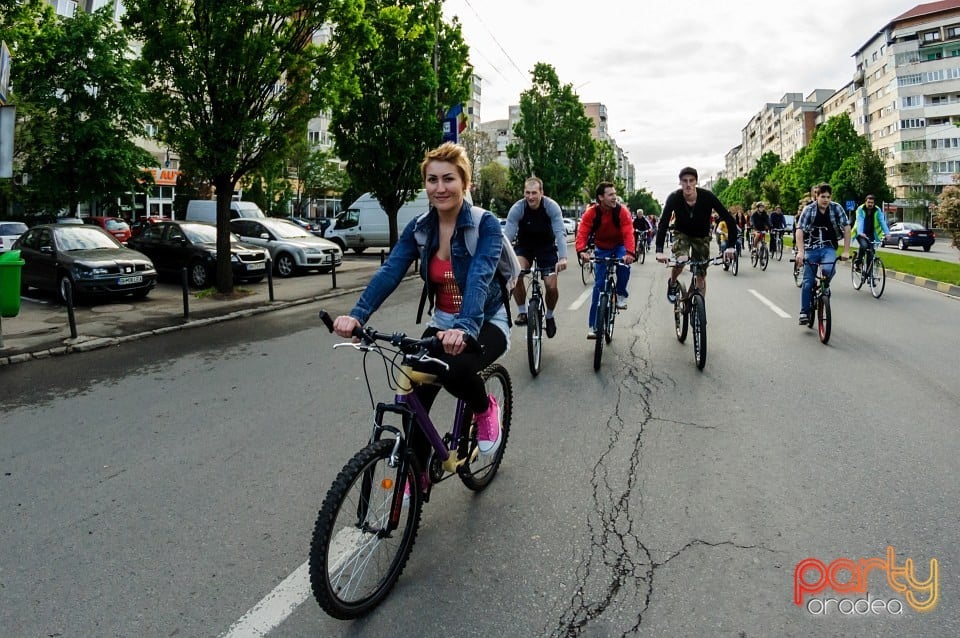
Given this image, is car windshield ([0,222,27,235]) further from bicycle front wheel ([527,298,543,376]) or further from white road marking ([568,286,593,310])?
bicycle front wheel ([527,298,543,376])

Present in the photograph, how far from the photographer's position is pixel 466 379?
10.5 ft

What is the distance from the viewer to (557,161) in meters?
53.9

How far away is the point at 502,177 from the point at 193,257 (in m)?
61.3

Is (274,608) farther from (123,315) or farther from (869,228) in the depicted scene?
(869,228)

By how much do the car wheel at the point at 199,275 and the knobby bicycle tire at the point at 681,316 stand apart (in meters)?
11.7

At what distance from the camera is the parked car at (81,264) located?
13.3 metres

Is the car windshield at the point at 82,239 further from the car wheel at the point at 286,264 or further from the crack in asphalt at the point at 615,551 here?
the crack in asphalt at the point at 615,551

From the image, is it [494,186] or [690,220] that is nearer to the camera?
[690,220]

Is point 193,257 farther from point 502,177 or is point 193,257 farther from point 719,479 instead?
point 502,177

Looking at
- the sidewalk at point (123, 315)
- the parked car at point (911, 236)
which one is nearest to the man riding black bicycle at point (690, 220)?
the sidewalk at point (123, 315)

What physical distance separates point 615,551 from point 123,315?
11163 mm

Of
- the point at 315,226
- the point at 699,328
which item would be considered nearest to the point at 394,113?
the point at 699,328

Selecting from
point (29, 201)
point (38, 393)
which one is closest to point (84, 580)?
point (38, 393)

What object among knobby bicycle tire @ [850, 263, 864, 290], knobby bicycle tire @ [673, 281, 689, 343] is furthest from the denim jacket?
knobby bicycle tire @ [850, 263, 864, 290]
